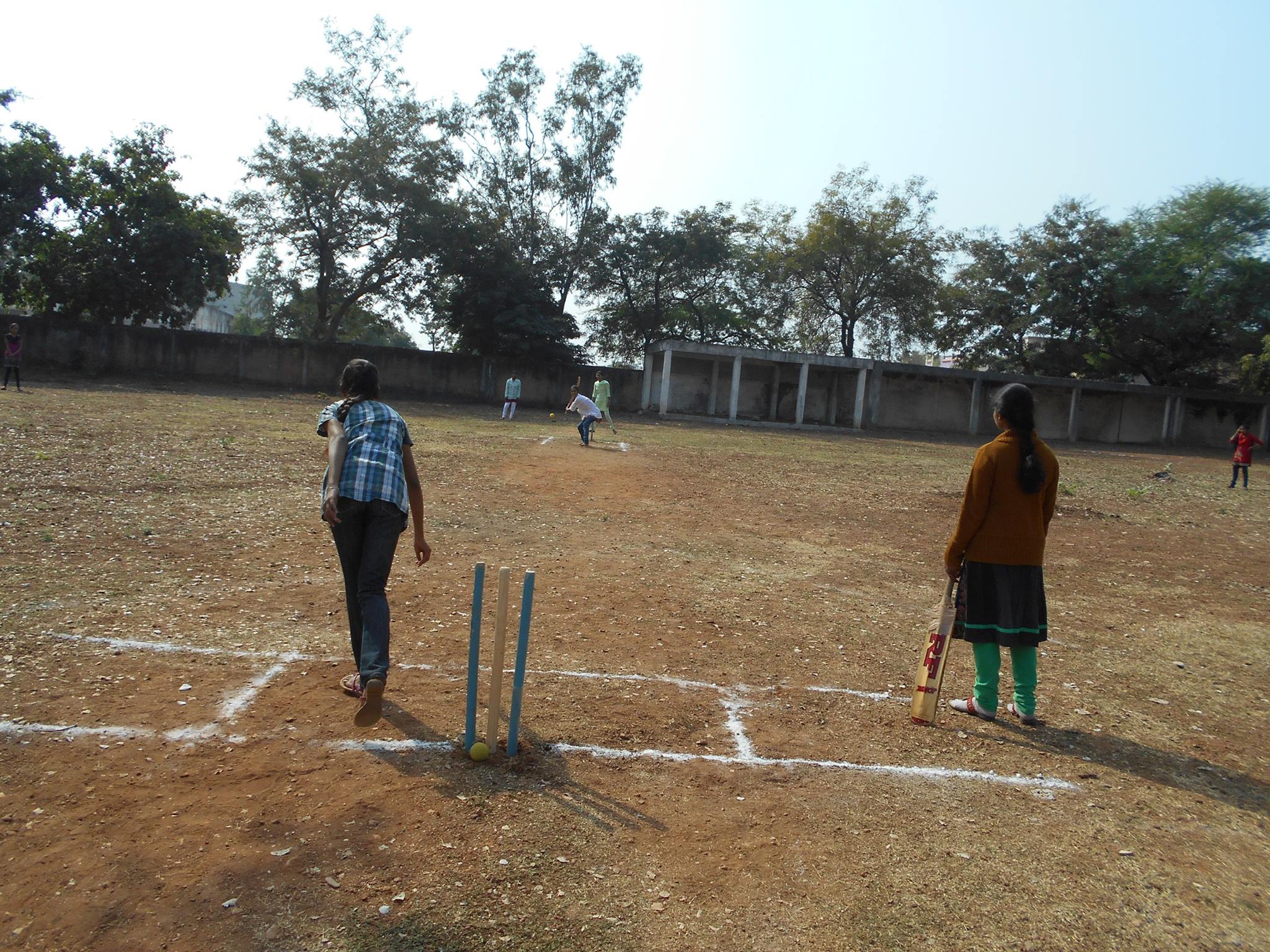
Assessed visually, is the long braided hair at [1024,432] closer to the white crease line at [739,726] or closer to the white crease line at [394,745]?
the white crease line at [739,726]

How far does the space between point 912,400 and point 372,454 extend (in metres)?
39.0

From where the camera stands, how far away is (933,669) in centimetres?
525

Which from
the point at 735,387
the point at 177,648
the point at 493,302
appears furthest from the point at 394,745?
the point at 493,302

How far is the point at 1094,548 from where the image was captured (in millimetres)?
11617

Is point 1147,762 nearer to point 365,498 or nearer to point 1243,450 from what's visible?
point 365,498

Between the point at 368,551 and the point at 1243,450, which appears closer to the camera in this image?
the point at 368,551

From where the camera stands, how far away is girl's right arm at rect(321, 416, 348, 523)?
472 centimetres

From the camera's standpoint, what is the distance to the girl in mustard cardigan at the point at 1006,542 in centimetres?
523

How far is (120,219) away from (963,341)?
38.3 m

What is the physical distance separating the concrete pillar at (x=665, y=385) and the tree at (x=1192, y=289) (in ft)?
70.0

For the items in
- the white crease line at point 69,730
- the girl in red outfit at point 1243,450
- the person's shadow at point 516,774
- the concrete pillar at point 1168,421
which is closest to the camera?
the person's shadow at point 516,774

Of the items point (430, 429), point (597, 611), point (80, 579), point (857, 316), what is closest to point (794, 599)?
point (597, 611)

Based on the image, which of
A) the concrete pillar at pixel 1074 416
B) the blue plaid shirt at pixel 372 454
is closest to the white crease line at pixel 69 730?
the blue plaid shirt at pixel 372 454

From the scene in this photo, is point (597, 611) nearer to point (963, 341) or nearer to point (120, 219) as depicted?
point (120, 219)
